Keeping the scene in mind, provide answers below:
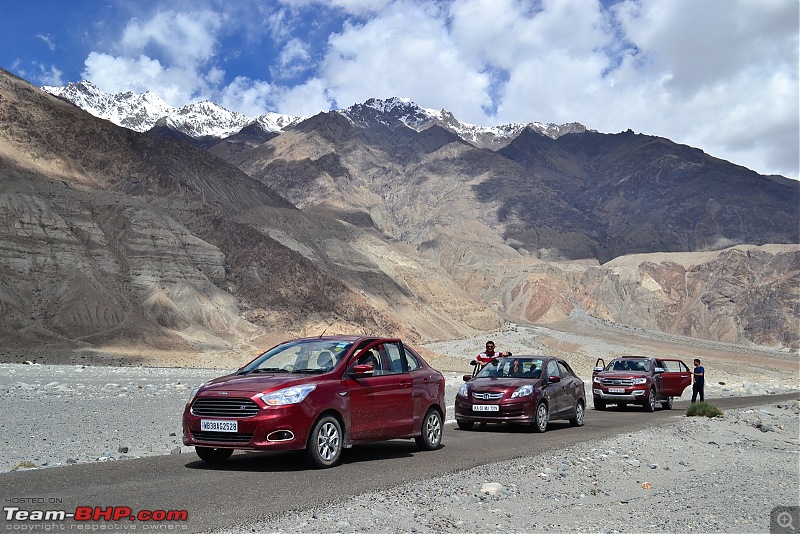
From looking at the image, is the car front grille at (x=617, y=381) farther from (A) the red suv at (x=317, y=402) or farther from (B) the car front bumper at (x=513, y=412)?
(A) the red suv at (x=317, y=402)

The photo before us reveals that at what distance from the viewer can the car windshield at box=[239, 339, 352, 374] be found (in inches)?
396

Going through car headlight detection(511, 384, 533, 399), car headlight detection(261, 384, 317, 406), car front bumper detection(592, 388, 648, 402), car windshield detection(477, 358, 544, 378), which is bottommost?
car front bumper detection(592, 388, 648, 402)

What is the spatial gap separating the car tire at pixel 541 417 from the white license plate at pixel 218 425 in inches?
313

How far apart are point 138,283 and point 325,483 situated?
66.2m

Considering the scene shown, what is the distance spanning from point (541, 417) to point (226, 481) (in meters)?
8.73

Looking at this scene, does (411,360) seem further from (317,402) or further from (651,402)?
(651,402)

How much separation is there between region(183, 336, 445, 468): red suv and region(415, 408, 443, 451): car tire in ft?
0.08

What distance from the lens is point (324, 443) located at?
9500 mm

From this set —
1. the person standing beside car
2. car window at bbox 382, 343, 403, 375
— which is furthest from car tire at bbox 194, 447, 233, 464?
the person standing beside car

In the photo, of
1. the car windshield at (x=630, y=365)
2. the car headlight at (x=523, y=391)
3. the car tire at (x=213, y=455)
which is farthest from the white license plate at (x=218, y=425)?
the car windshield at (x=630, y=365)

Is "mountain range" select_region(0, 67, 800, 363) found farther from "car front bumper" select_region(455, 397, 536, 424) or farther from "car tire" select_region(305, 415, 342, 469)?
"car tire" select_region(305, 415, 342, 469)

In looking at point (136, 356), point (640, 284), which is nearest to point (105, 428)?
point (136, 356)

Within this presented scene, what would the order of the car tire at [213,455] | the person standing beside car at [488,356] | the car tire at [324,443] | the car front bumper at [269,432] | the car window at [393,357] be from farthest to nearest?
the person standing beside car at [488,356] → the car window at [393,357] → the car tire at [213,455] → the car tire at [324,443] → the car front bumper at [269,432]

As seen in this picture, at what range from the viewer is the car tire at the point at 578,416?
17453mm
